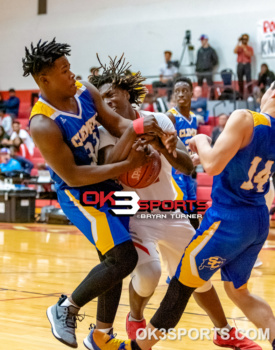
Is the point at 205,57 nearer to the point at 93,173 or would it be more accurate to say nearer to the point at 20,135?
the point at 20,135

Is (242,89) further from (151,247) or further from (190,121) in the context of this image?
(151,247)

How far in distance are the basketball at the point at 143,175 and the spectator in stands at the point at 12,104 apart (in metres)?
16.2

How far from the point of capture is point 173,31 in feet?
61.4

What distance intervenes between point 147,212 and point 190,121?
12.0 feet

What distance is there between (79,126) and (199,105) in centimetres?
1172

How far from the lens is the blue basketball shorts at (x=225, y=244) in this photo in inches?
136

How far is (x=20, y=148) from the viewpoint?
54.2 ft

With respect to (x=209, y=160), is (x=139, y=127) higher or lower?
higher

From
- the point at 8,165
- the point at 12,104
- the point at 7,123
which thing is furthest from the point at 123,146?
the point at 12,104

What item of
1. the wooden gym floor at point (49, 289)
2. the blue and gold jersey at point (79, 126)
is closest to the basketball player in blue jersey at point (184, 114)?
the wooden gym floor at point (49, 289)

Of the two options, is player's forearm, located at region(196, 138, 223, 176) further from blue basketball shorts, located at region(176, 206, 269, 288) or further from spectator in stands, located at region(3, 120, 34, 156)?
spectator in stands, located at region(3, 120, 34, 156)

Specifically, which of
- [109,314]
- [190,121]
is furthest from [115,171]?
[190,121]

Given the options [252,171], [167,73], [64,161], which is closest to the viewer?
[252,171]

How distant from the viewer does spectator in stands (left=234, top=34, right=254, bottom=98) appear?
16.5 metres
